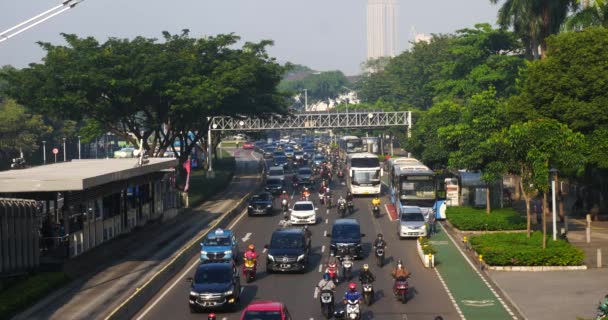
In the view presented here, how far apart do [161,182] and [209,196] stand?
635 inches

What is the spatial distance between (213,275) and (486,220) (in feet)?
78.9

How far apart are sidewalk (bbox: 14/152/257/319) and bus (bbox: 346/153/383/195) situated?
43.4ft

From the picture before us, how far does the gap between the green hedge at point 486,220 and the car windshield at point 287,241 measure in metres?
14.6

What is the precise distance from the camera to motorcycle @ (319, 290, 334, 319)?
3072 cm

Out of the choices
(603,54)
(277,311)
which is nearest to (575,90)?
(603,54)

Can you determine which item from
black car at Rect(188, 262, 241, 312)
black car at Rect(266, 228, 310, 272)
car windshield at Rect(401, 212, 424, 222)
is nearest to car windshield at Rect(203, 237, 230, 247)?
black car at Rect(266, 228, 310, 272)

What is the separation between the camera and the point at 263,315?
25.9m

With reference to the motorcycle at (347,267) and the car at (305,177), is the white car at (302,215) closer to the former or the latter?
the motorcycle at (347,267)

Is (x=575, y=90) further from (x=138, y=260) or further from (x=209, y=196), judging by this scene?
(x=209, y=196)

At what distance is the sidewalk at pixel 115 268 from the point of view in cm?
3228

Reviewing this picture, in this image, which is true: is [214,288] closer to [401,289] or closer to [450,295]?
[401,289]

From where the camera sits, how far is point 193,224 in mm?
60250

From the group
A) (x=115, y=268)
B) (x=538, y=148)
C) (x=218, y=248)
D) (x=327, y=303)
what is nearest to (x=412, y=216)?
(x=538, y=148)

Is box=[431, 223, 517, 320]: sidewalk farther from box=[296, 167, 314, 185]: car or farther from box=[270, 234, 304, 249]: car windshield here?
box=[296, 167, 314, 185]: car
